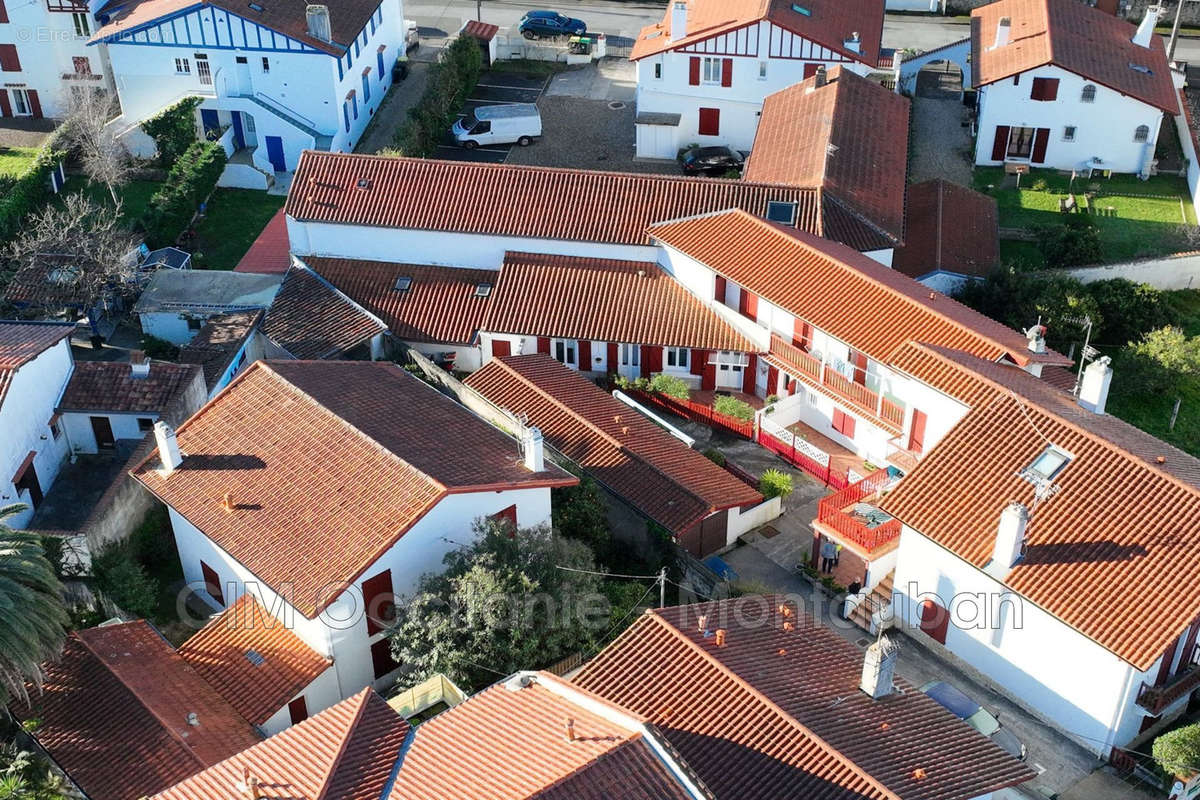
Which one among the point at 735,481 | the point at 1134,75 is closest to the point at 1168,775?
the point at 735,481

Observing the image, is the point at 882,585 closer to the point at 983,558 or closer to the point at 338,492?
the point at 983,558

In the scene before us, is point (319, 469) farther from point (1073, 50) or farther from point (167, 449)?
point (1073, 50)

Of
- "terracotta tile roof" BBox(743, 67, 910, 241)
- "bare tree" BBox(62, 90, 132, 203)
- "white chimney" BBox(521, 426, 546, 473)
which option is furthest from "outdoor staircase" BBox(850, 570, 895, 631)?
"bare tree" BBox(62, 90, 132, 203)

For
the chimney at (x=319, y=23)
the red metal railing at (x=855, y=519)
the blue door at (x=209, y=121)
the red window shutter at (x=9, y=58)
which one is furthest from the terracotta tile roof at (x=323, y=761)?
the red window shutter at (x=9, y=58)

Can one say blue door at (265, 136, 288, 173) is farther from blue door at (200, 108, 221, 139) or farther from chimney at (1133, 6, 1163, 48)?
chimney at (1133, 6, 1163, 48)

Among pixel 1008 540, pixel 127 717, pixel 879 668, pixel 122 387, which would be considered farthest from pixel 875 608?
pixel 122 387
